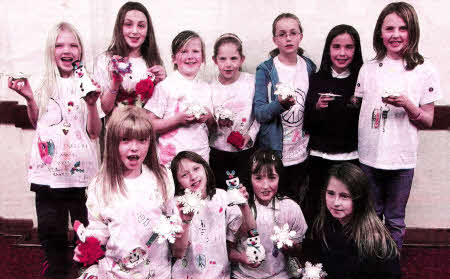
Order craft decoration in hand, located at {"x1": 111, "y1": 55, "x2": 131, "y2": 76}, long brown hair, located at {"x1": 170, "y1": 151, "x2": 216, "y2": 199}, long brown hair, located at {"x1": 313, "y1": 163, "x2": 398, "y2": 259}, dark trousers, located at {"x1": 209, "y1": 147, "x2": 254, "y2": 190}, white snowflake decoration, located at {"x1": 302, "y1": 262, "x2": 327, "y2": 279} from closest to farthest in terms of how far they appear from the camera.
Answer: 1. long brown hair, located at {"x1": 313, "y1": 163, "x2": 398, "y2": 259}
2. white snowflake decoration, located at {"x1": 302, "y1": 262, "x2": 327, "y2": 279}
3. long brown hair, located at {"x1": 170, "y1": 151, "x2": 216, "y2": 199}
4. craft decoration in hand, located at {"x1": 111, "y1": 55, "x2": 131, "y2": 76}
5. dark trousers, located at {"x1": 209, "y1": 147, "x2": 254, "y2": 190}

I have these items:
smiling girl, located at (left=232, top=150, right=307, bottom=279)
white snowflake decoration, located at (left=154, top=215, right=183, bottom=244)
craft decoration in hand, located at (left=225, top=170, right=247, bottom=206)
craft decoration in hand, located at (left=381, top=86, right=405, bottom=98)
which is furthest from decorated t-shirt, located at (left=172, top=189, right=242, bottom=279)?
craft decoration in hand, located at (left=381, top=86, right=405, bottom=98)

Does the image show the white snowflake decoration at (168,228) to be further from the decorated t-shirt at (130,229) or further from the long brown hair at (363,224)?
the long brown hair at (363,224)

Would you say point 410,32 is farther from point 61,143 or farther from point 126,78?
point 61,143

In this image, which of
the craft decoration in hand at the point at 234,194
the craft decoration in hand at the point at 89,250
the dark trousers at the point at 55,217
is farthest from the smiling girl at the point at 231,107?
the craft decoration in hand at the point at 89,250

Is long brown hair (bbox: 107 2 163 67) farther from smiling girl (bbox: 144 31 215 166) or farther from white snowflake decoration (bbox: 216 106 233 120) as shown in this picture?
white snowflake decoration (bbox: 216 106 233 120)

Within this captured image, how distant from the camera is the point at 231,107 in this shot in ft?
11.6

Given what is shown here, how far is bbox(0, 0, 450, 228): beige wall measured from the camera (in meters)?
4.01

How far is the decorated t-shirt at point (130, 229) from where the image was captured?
2.64 meters

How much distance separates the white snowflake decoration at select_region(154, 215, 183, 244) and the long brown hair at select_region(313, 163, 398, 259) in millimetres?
965

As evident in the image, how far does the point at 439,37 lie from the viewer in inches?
157

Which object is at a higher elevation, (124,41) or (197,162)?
(124,41)

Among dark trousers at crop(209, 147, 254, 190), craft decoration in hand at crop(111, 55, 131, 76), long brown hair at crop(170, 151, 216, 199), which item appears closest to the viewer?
long brown hair at crop(170, 151, 216, 199)

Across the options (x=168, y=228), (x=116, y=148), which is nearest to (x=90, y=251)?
(x=168, y=228)

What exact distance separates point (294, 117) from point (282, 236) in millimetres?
1024
